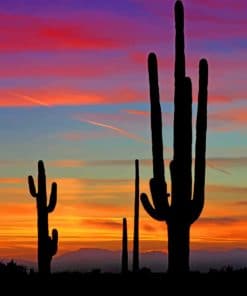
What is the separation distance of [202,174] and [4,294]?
547 cm

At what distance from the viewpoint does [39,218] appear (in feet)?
91.4

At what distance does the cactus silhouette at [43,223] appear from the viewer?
1083 inches

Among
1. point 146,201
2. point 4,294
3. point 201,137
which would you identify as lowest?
point 4,294

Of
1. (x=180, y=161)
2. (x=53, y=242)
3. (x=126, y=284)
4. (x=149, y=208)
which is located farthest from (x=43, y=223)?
(x=180, y=161)

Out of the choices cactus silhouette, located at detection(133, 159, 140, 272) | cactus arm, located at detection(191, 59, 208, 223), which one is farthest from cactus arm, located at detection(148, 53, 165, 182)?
cactus silhouette, located at detection(133, 159, 140, 272)

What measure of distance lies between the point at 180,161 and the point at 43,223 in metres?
9.42

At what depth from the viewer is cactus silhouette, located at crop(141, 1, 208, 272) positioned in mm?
19078

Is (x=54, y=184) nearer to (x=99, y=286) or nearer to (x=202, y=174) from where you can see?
(x=99, y=286)

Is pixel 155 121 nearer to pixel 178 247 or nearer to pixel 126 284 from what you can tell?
pixel 178 247

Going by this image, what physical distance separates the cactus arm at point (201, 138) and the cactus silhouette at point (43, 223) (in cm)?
873

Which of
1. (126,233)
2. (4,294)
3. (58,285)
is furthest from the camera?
(126,233)

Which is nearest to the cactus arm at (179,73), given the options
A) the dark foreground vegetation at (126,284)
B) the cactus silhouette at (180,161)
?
the cactus silhouette at (180,161)

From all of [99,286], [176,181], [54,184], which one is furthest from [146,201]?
[54,184]

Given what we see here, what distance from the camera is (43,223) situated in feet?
90.9
